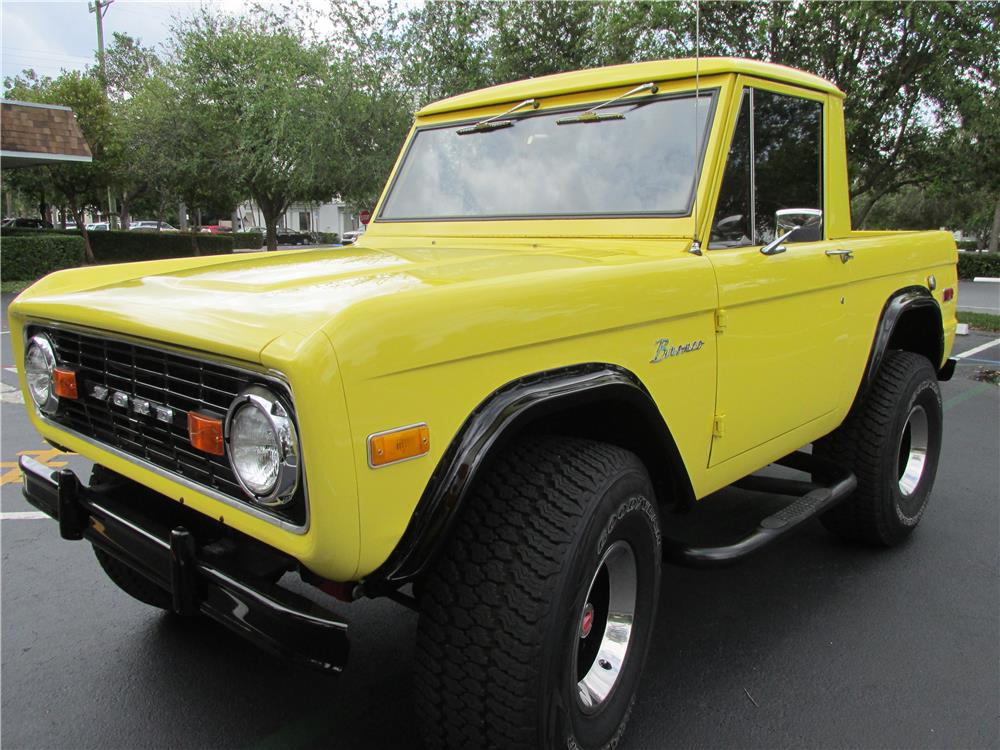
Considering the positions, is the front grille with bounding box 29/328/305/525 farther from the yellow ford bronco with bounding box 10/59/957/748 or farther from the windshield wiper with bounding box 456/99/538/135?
the windshield wiper with bounding box 456/99/538/135

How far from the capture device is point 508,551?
1.87 m

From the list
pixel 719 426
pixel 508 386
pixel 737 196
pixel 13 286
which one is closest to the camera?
pixel 508 386

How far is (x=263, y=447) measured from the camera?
1680 mm

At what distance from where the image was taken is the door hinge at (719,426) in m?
2.54

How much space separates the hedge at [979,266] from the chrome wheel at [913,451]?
23.9 m

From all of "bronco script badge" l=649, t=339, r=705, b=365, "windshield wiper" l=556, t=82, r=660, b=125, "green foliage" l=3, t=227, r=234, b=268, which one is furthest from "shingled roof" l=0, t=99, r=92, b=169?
"bronco script badge" l=649, t=339, r=705, b=365

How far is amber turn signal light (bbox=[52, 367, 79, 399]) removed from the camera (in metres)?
2.27

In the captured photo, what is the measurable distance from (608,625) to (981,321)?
40.5 feet

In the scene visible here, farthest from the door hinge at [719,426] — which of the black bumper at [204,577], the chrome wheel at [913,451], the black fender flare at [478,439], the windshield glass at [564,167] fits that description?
the chrome wheel at [913,451]

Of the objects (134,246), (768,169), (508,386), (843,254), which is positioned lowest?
(508,386)

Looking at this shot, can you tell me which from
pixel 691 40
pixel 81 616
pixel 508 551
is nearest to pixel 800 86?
pixel 508 551

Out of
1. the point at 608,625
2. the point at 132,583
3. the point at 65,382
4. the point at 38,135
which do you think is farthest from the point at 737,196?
the point at 38,135

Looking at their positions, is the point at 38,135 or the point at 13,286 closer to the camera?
the point at 13,286

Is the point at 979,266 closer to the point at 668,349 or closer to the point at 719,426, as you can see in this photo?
the point at 719,426
